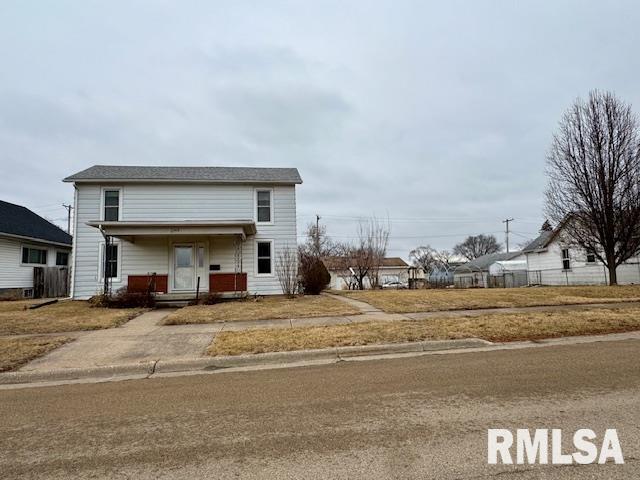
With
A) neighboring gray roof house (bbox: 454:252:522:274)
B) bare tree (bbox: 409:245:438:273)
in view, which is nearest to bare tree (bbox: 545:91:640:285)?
neighboring gray roof house (bbox: 454:252:522:274)

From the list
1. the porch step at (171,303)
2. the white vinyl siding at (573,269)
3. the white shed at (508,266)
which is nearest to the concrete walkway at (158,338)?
the porch step at (171,303)

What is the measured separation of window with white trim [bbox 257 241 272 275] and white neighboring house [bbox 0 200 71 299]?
12.8 m

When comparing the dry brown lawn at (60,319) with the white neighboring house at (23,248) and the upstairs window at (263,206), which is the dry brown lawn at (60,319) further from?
the white neighboring house at (23,248)

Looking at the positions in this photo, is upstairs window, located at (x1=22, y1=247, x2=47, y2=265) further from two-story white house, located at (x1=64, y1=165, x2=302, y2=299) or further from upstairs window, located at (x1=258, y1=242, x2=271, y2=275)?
upstairs window, located at (x1=258, y1=242, x2=271, y2=275)

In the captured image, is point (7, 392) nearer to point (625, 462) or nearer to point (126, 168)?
point (625, 462)

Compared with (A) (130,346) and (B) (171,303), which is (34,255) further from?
(A) (130,346)

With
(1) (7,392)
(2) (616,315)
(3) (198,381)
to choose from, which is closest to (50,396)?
(1) (7,392)

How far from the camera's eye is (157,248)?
60.8 feet

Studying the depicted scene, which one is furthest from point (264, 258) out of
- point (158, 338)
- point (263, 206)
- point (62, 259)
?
point (62, 259)

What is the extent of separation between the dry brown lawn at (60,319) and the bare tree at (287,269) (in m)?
5.88

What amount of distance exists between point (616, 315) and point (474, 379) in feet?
23.4

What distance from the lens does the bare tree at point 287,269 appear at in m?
17.7


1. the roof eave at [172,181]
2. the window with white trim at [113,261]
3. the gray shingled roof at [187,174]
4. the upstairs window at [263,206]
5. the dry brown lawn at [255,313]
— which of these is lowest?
the dry brown lawn at [255,313]

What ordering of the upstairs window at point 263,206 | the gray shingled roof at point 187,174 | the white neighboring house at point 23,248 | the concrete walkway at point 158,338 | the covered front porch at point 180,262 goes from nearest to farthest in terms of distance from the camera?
the concrete walkway at point 158,338
the covered front porch at point 180,262
the gray shingled roof at point 187,174
the upstairs window at point 263,206
the white neighboring house at point 23,248
